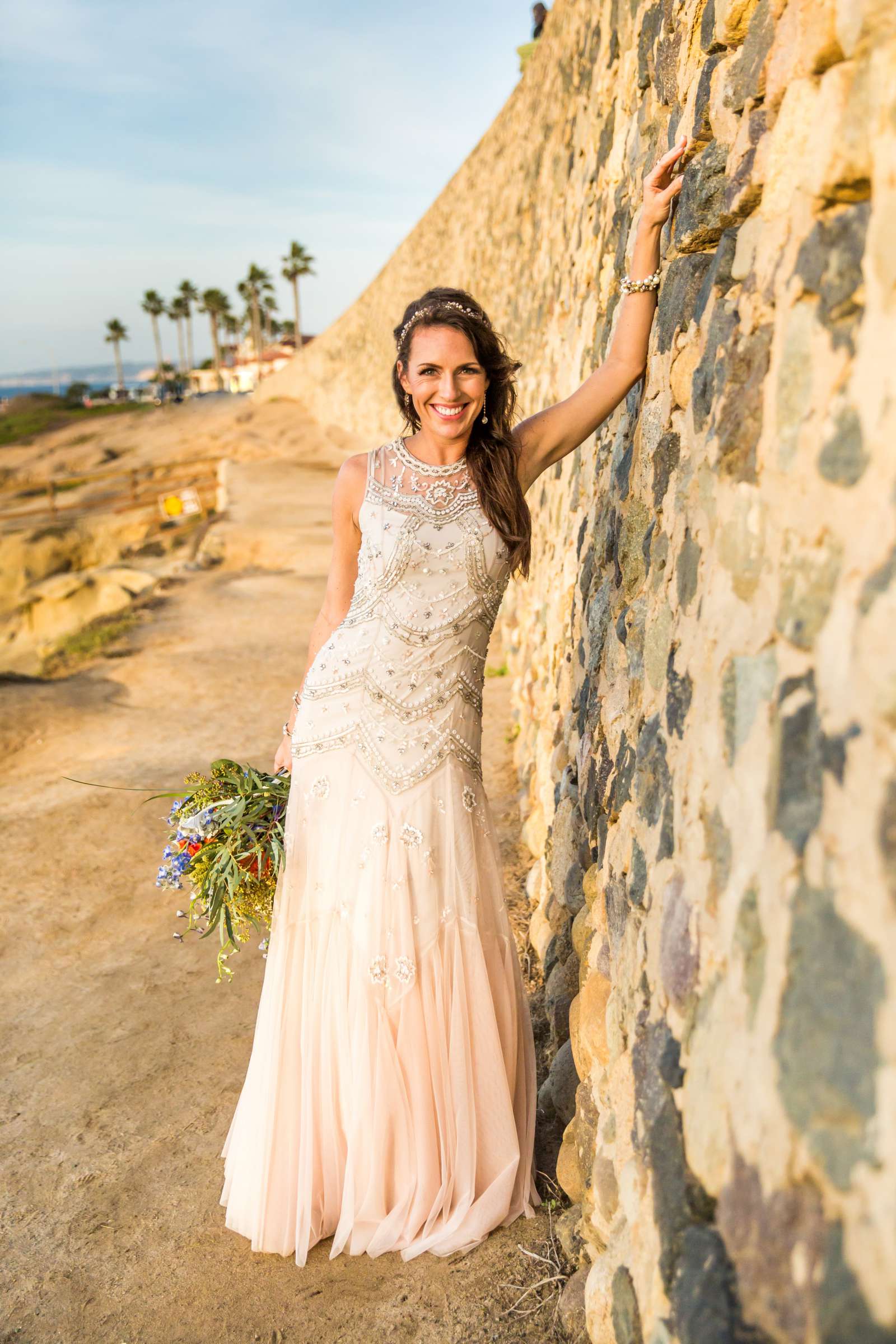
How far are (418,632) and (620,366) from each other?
759 millimetres

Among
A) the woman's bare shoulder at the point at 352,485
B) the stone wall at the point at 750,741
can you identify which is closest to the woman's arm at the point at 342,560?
the woman's bare shoulder at the point at 352,485

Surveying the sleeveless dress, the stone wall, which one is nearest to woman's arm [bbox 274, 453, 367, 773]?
the sleeveless dress

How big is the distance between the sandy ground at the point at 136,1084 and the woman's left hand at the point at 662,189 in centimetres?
233

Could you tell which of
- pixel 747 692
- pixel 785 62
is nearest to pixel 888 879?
pixel 747 692

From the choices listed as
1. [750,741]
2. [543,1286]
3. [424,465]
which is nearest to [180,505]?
[424,465]

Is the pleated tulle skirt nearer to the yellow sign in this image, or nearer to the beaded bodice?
the beaded bodice

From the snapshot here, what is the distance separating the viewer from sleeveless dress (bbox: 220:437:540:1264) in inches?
92.2

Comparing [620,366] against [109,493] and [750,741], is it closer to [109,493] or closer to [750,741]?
[750,741]

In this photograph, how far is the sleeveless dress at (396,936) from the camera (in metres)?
2.34

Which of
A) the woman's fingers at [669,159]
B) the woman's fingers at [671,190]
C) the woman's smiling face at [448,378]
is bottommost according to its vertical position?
the woman's smiling face at [448,378]

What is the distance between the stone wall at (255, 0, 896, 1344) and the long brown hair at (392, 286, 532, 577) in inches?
10.9

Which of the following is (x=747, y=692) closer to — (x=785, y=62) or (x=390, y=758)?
(x=785, y=62)

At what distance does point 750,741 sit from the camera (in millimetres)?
1274

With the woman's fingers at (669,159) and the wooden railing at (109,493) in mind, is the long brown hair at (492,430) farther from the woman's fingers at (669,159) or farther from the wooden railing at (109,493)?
the wooden railing at (109,493)
